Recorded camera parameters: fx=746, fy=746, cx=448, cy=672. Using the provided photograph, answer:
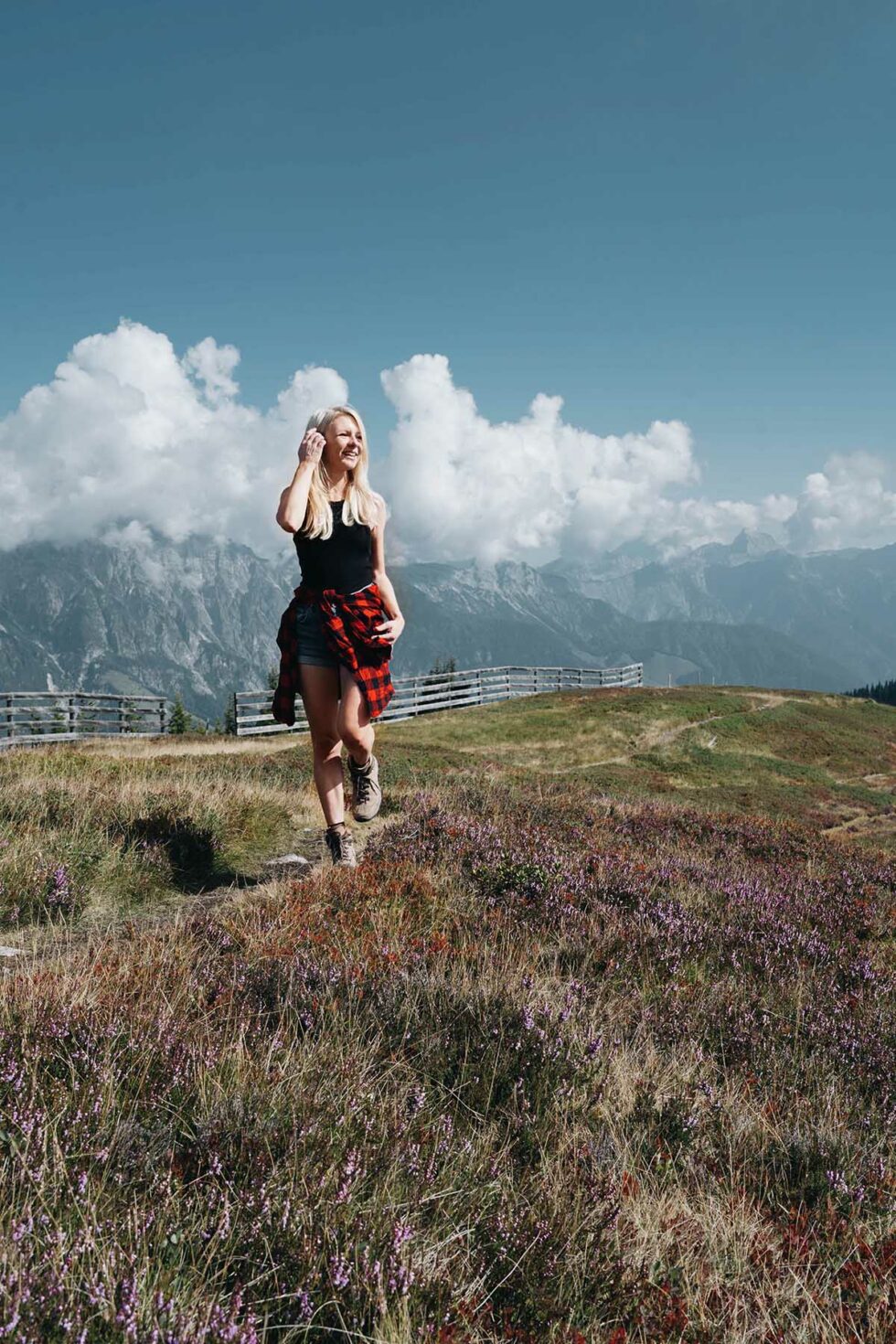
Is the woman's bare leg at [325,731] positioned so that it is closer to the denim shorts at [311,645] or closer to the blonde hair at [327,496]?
the denim shorts at [311,645]

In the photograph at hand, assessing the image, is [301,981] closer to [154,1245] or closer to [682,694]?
[154,1245]

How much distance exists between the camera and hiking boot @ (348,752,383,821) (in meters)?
5.53

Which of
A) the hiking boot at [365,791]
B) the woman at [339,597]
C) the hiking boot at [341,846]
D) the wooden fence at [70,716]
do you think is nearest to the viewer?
the woman at [339,597]

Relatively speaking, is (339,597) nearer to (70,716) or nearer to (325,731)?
(325,731)

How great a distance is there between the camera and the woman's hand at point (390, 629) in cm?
508

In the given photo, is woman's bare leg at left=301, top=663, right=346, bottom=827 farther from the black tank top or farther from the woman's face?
the woman's face

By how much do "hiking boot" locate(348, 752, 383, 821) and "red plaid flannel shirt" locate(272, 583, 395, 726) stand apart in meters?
0.49

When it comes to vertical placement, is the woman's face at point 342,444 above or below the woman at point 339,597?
above

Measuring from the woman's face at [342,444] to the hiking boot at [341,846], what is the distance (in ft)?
8.41

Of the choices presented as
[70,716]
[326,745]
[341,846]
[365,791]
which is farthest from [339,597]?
[70,716]

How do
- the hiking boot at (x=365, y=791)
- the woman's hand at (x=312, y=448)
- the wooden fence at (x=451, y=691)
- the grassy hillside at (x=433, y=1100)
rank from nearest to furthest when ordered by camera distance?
the grassy hillside at (x=433, y=1100), the woman's hand at (x=312, y=448), the hiking boot at (x=365, y=791), the wooden fence at (x=451, y=691)

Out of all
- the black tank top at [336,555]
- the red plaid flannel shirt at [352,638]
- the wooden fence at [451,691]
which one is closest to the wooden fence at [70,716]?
the wooden fence at [451,691]

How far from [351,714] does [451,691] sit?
3616cm

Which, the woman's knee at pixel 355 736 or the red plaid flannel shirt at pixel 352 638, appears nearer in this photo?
the red plaid flannel shirt at pixel 352 638
